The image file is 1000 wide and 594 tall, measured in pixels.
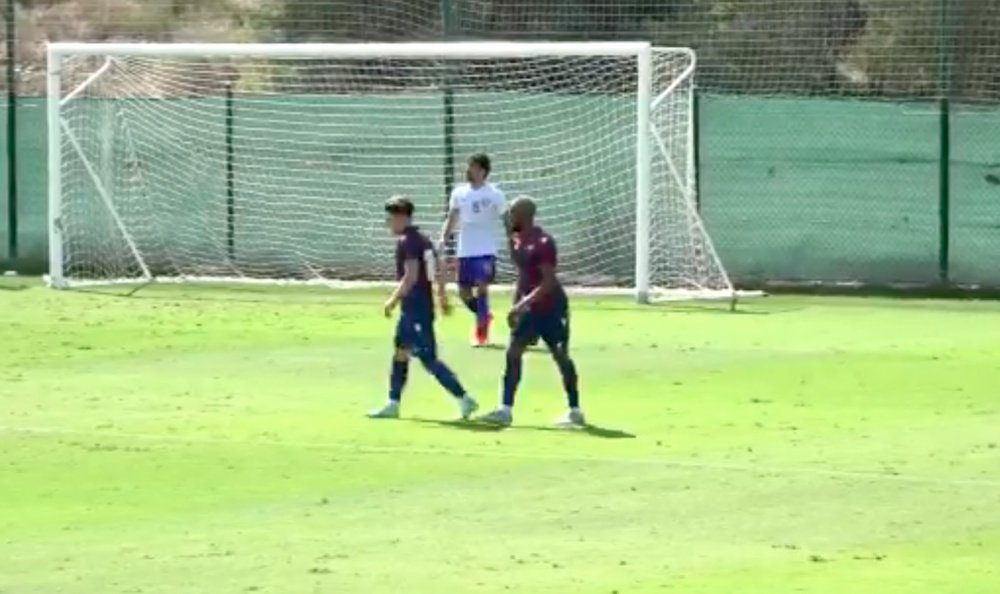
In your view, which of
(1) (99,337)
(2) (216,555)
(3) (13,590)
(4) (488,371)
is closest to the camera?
(3) (13,590)

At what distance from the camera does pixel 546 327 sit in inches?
724

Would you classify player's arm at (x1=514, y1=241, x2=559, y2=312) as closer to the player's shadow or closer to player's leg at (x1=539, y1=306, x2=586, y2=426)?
player's leg at (x1=539, y1=306, x2=586, y2=426)

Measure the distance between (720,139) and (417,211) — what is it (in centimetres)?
384

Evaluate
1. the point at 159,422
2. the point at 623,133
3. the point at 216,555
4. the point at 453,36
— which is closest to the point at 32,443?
the point at 159,422

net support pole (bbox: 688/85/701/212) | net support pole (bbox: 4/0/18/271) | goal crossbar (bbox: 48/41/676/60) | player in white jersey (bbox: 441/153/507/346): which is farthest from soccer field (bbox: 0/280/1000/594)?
net support pole (bbox: 4/0/18/271)

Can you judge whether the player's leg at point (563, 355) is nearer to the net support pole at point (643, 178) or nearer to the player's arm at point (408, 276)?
the player's arm at point (408, 276)

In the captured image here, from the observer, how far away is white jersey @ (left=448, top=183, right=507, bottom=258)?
2531cm

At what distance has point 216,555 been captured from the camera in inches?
511

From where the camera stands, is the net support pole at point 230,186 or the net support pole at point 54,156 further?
the net support pole at point 230,186

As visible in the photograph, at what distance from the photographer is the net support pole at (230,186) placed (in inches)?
1323

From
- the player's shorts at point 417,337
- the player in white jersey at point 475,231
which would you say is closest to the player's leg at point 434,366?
the player's shorts at point 417,337

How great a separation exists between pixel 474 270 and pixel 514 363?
7.01 m

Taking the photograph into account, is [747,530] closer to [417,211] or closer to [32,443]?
[32,443]

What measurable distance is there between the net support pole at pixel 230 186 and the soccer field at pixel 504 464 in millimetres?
6874
